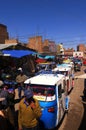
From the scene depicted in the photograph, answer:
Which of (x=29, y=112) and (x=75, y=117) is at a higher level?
(x=29, y=112)

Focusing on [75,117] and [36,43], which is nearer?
[75,117]

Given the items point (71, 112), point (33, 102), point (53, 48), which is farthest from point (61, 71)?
point (53, 48)

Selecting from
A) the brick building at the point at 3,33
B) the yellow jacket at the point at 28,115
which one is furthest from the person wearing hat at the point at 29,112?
the brick building at the point at 3,33

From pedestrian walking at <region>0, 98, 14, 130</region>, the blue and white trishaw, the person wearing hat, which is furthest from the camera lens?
the blue and white trishaw

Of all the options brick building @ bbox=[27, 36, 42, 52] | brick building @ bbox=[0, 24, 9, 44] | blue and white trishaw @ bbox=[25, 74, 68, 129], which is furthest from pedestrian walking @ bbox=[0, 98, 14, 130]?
brick building @ bbox=[27, 36, 42, 52]

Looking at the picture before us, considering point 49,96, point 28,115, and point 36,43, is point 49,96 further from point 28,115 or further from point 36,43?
point 36,43

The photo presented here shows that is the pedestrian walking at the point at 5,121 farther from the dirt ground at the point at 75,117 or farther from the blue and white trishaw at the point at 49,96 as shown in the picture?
the dirt ground at the point at 75,117

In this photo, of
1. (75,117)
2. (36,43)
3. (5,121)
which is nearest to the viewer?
(5,121)

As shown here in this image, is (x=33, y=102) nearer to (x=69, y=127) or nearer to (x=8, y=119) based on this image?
(x=8, y=119)

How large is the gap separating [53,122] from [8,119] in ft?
10.6

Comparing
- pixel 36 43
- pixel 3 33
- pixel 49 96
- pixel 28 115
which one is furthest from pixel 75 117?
pixel 36 43

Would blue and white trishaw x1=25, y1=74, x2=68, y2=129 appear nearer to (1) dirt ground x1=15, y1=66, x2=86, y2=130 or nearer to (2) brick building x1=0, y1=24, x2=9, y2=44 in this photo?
(1) dirt ground x1=15, y1=66, x2=86, y2=130

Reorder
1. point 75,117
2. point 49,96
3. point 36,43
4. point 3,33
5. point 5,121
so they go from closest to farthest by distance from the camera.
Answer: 1. point 5,121
2. point 49,96
3. point 75,117
4. point 3,33
5. point 36,43

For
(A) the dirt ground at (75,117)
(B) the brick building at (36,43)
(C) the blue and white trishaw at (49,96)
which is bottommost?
(A) the dirt ground at (75,117)
